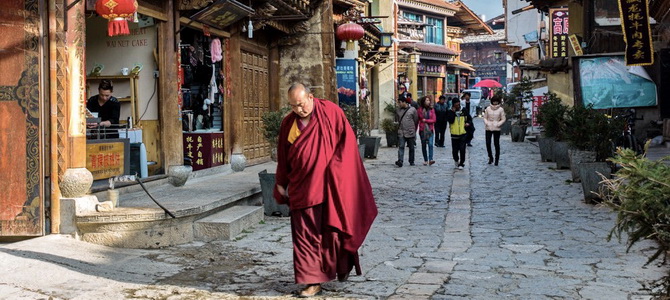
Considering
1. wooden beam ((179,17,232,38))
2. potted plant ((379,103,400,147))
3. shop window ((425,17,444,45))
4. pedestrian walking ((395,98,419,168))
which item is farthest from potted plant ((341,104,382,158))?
shop window ((425,17,444,45))

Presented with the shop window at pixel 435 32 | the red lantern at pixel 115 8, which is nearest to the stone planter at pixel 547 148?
the red lantern at pixel 115 8

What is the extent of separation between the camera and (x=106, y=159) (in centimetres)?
896

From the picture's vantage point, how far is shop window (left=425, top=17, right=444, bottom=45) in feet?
147

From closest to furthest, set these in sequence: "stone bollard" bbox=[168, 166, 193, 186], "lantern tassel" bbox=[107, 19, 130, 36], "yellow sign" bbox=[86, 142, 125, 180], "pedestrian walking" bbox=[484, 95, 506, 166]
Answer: "lantern tassel" bbox=[107, 19, 130, 36] < "yellow sign" bbox=[86, 142, 125, 180] < "stone bollard" bbox=[168, 166, 193, 186] < "pedestrian walking" bbox=[484, 95, 506, 166]

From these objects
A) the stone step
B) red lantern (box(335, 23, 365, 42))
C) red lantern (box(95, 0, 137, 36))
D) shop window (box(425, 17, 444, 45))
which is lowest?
the stone step

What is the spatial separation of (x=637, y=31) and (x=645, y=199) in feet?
38.5

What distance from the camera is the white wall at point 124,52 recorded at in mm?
10844

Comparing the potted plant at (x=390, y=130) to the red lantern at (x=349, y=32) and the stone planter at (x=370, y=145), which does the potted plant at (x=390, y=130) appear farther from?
the stone planter at (x=370, y=145)

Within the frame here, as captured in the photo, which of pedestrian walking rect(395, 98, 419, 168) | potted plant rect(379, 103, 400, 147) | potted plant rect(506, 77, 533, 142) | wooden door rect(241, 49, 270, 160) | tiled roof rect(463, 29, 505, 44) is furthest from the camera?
tiled roof rect(463, 29, 505, 44)

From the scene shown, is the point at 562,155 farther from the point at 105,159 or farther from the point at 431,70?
the point at 431,70

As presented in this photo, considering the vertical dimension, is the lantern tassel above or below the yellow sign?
above

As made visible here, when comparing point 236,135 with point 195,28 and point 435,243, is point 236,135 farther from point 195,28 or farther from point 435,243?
point 435,243

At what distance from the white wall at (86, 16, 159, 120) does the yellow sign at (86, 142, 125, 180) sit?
5.90 feet

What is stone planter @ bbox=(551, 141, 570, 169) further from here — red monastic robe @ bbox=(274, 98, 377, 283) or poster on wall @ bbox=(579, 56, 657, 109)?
red monastic robe @ bbox=(274, 98, 377, 283)
